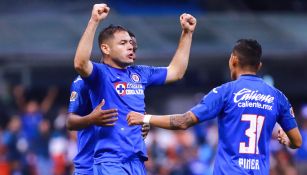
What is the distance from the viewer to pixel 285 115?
9844 millimetres

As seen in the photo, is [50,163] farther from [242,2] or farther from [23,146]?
[242,2]

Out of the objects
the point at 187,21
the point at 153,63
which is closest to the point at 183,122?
the point at 187,21

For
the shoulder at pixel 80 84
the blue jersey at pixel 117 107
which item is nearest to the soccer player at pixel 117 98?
the blue jersey at pixel 117 107

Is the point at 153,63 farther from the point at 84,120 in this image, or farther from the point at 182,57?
the point at 84,120

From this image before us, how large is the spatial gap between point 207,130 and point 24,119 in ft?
12.1

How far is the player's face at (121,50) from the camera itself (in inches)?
404

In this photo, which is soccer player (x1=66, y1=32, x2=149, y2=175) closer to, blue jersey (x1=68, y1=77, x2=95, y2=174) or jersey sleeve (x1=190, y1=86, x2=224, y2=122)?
blue jersey (x1=68, y1=77, x2=95, y2=174)

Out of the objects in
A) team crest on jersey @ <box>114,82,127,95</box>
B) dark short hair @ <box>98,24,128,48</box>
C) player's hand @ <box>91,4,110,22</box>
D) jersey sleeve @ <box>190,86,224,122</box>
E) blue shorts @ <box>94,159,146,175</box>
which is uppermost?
player's hand @ <box>91,4,110,22</box>

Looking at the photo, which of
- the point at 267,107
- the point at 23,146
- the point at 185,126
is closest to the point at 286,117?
the point at 267,107

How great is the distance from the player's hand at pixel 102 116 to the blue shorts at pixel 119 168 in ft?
1.32

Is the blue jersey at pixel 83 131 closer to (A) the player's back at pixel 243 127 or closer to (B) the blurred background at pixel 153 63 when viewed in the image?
(A) the player's back at pixel 243 127

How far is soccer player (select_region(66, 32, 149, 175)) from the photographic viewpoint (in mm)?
9953

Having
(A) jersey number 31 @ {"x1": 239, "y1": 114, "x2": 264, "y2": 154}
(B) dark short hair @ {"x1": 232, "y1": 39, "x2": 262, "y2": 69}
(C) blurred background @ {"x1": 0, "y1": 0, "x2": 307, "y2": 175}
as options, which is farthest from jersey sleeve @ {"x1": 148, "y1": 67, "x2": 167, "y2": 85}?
(C) blurred background @ {"x1": 0, "y1": 0, "x2": 307, "y2": 175}

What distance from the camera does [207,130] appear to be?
72.1 ft
